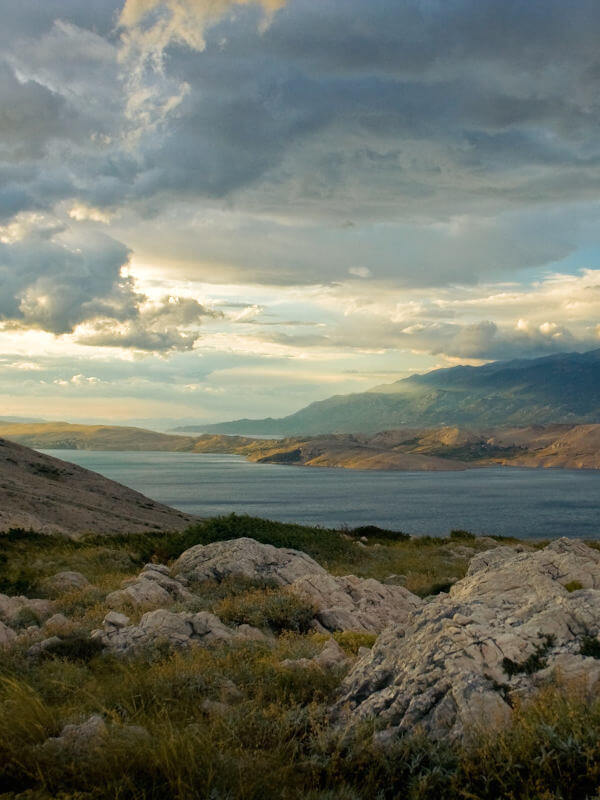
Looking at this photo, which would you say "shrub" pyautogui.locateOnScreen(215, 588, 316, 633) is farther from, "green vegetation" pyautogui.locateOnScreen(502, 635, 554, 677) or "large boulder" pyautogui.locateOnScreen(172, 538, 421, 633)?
"green vegetation" pyautogui.locateOnScreen(502, 635, 554, 677)

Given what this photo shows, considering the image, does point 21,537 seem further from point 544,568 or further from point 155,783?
point 155,783

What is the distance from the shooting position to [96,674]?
984cm

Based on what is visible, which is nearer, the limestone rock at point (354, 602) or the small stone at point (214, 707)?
the small stone at point (214, 707)

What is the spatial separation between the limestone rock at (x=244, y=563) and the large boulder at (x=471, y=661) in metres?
9.83

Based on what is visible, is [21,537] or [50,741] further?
[21,537]

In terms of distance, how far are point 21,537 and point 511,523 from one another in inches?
2928

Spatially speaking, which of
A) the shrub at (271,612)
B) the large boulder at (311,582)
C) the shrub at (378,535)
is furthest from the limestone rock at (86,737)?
the shrub at (378,535)

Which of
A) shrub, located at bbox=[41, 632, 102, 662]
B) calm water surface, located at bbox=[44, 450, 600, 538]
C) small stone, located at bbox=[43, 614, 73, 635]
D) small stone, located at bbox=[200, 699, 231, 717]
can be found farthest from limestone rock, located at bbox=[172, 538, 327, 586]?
calm water surface, located at bbox=[44, 450, 600, 538]

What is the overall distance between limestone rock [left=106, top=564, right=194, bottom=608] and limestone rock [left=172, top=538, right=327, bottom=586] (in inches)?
59.9

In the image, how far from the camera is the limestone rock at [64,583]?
1772 centimetres

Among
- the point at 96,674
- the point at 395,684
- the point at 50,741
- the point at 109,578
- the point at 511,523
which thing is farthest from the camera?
the point at 511,523

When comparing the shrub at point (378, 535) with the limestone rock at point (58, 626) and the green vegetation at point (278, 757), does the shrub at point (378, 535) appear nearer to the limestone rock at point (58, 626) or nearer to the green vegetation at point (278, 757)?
the limestone rock at point (58, 626)

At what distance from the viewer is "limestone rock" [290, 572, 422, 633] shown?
567 inches

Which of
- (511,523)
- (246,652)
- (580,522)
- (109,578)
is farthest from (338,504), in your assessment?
(246,652)
